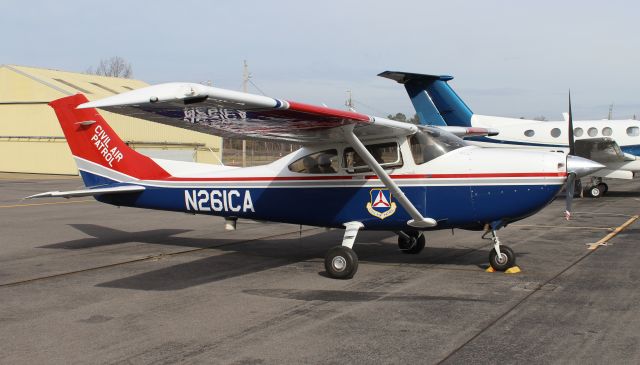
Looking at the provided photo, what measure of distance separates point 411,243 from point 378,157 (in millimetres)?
2121

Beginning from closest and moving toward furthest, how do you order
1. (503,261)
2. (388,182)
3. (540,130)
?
(388,182) < (503,261) < (540,130)

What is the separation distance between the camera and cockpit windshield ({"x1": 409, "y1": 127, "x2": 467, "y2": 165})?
27.0 ft

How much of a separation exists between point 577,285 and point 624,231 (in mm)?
6258

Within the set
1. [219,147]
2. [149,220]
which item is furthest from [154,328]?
[219,147]

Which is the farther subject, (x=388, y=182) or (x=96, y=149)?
(x=96, y=149)

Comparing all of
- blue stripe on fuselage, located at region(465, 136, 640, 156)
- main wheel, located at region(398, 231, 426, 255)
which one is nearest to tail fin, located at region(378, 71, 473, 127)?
blue stripe on fuselage, located at region(465, 136, 640, 156)

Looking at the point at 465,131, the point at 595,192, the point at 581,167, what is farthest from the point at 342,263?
the point at 595,192

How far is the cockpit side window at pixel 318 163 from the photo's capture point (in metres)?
8.66

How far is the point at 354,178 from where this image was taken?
335 inches

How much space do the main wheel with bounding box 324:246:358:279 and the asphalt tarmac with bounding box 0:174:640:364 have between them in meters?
0.13

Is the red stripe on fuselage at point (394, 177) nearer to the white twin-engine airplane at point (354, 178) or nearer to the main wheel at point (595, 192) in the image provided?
the white twin-engine airplane at point (354, 178)

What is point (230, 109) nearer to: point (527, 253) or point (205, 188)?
point (205, 188)

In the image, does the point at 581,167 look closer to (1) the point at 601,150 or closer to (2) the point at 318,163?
(2) the point at 318,163

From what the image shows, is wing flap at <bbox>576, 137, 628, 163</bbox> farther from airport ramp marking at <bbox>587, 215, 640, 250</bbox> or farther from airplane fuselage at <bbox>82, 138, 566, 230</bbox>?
airplane fuselage at <bbox>82, 138, 566, 230</bbox>
